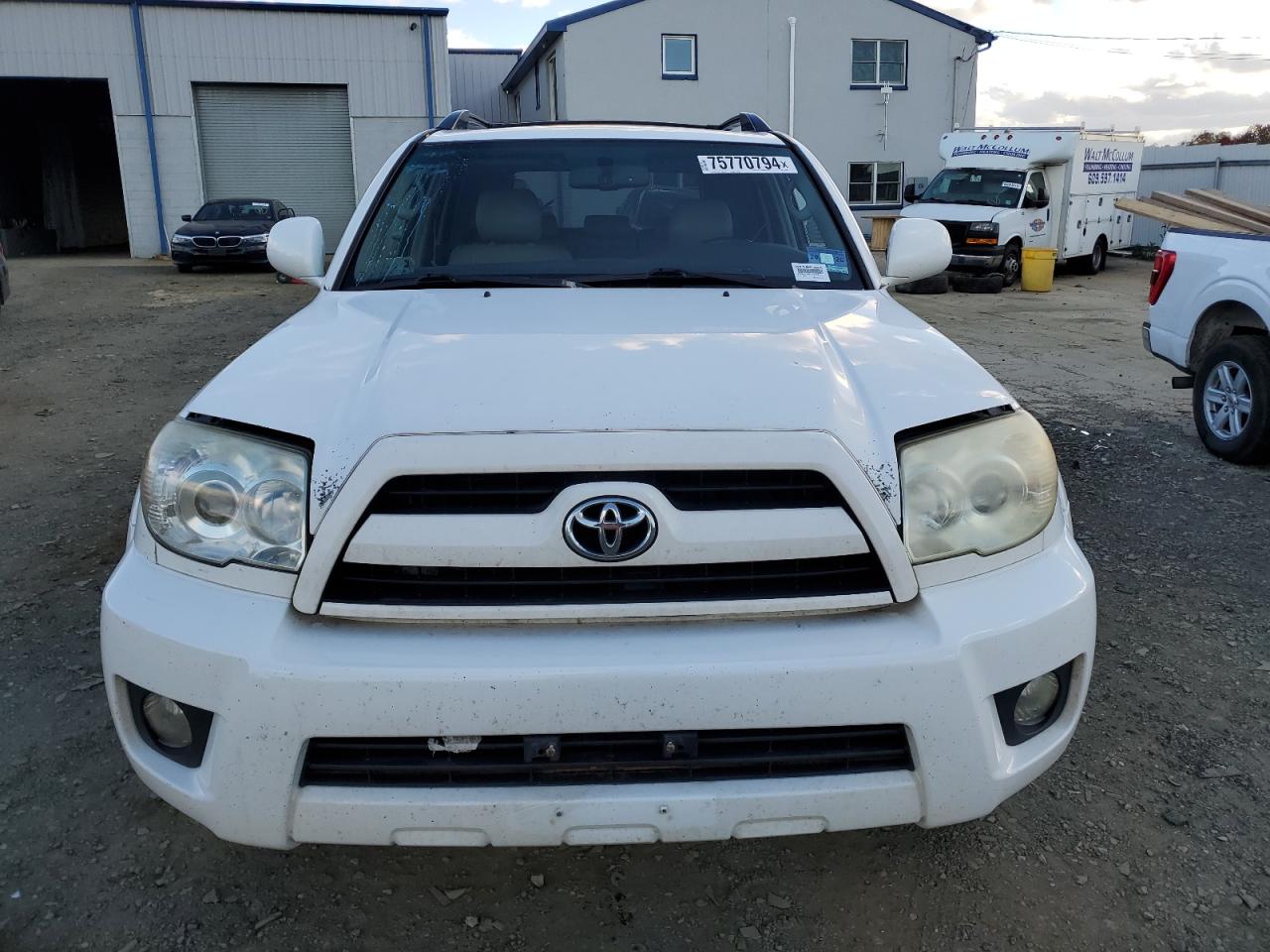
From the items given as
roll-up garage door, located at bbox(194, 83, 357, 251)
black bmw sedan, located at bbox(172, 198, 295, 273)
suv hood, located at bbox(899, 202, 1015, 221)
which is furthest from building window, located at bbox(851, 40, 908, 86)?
black bmw sedan, located at bbox(172, 198, 295, 273)

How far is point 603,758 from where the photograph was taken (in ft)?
6.11

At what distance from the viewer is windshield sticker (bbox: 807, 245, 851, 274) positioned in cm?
318

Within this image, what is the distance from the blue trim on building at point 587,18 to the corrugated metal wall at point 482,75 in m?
4.08

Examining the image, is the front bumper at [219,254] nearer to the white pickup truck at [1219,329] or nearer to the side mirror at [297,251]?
the white pickup truck at [1219,329]

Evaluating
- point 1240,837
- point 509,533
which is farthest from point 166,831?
point 1240,837

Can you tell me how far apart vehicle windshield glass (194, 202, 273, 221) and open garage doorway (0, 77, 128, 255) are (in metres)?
10.6

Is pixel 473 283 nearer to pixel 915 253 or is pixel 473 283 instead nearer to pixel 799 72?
pixel 915 253

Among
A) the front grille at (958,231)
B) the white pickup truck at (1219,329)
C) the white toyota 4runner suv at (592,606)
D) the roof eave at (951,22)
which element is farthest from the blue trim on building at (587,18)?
the white toyota 4runner suv at (592,606)

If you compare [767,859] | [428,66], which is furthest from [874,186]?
[767,859]

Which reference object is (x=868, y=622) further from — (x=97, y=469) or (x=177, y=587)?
(x=97, y=469)

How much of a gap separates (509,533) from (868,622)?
69 cm

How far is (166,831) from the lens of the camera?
2553mm

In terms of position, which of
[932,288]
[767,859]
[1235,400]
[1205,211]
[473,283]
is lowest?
[767,859]

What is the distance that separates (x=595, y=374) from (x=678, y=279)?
989 millimetres
